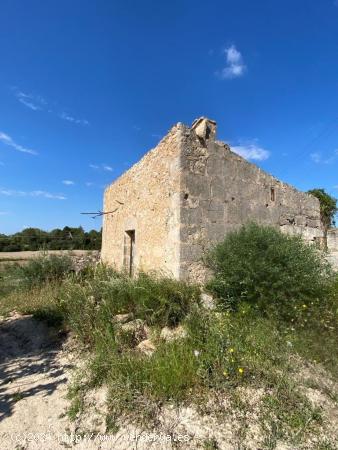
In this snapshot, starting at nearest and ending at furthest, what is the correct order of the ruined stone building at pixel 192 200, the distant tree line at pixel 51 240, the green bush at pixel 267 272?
the green bush at pixel 267 272
the ruined stone building at pixel 192 200
the distant tree line at pixel 51 240

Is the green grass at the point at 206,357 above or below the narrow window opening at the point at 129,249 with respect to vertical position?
below

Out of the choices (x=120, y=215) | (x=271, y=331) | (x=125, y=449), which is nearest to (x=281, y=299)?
(x=271, y=331)

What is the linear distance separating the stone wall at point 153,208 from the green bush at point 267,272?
93 cm

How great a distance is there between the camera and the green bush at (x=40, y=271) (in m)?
7.13

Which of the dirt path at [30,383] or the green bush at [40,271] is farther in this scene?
the green bush at [40,271]

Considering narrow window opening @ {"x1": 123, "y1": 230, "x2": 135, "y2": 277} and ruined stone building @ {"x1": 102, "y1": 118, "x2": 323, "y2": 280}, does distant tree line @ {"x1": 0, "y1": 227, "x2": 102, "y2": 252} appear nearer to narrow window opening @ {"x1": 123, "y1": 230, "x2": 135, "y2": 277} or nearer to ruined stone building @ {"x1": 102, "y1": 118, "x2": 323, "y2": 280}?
narrow window opening @ {"x1": 123, "y1": 230, "x2": 135, "y2": 277}

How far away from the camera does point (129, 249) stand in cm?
756

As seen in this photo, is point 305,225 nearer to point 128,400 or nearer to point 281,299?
point 281,299

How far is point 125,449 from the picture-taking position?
223 cm

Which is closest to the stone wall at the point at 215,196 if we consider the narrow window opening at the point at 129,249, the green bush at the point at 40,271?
the narrow window opening at the point at 129,249

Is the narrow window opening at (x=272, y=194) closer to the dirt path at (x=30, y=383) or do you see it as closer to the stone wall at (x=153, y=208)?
the stone wall at (x=153, y=208)

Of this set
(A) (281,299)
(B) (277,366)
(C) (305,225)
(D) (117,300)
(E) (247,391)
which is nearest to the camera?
(E) (247,391)

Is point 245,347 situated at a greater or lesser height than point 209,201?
lesser

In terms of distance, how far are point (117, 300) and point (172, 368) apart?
1.96 metres
